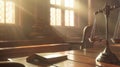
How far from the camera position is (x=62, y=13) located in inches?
264

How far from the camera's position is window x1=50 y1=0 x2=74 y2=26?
6321 mm

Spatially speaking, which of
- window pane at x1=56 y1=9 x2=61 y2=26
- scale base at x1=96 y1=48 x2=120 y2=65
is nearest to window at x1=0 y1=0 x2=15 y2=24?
window pane at x1=56 y1=9 x2=61 y2=26

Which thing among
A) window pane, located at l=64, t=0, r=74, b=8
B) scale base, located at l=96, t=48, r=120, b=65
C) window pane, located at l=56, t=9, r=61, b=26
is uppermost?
window pane, located at l=64, t=0, r=74, b=8

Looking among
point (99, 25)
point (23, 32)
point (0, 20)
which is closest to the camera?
point (0, 20)

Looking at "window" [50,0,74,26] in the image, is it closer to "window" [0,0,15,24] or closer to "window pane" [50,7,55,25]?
"window pane" [50,7,55,25]

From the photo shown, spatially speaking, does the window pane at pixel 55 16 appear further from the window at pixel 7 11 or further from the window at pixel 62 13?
the window at pixel 7 11

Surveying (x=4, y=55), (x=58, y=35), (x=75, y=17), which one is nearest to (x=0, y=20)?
(x=4, y=55)

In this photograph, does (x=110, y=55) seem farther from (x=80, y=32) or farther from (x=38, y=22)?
(x=80, y=32)

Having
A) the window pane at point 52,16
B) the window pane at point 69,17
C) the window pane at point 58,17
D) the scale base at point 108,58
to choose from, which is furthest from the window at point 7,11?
the scale base at point 108,58

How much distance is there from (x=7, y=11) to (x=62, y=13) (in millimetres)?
2370

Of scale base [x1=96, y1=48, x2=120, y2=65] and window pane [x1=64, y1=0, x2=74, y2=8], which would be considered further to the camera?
window pane [x1=64, y1=0, x2=74, y2=8]

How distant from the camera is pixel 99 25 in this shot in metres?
7.61

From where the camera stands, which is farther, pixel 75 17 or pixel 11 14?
pixel 75 17

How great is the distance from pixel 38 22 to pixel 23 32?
0.53 metres
